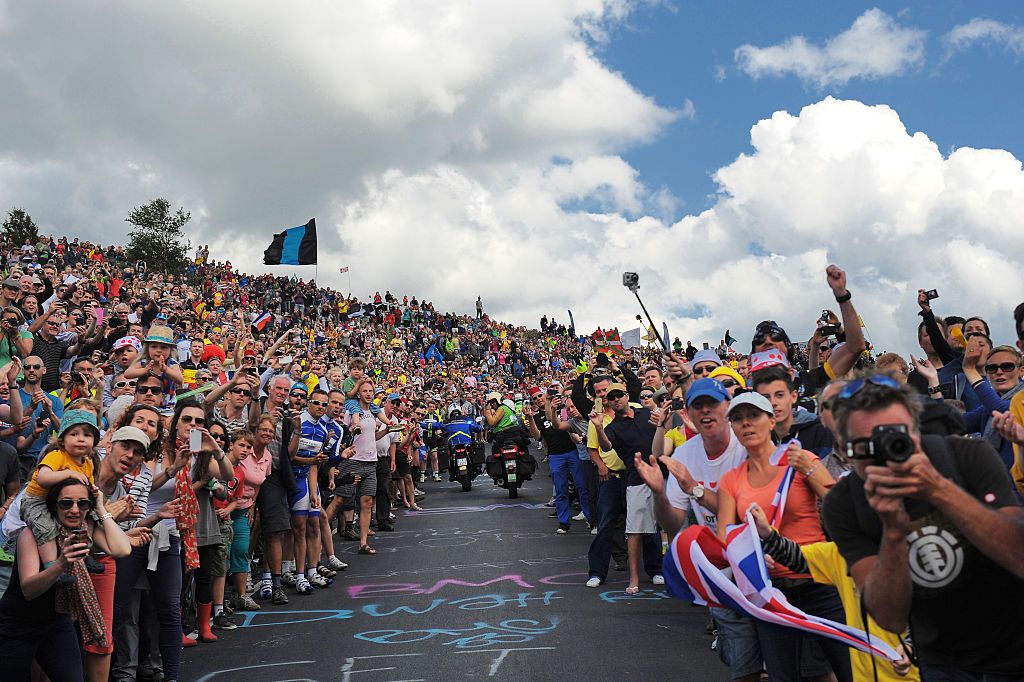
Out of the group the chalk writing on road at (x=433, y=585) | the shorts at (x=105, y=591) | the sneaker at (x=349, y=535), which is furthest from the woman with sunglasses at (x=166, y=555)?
the sneaker at (x=349, y=535)

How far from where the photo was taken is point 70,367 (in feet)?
32.0

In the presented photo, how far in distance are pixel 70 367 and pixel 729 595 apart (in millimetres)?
8421

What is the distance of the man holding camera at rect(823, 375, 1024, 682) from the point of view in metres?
2.12

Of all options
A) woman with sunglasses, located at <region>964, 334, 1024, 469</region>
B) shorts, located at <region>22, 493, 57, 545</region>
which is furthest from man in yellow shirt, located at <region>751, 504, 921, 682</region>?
shorts, located at <region>22, 493, 57, 545</region>

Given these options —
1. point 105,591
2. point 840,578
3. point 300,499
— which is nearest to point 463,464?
point 300,499

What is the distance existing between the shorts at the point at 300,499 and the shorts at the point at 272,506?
26 cm

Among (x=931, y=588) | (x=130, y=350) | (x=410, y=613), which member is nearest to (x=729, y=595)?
(x=931, y=588)

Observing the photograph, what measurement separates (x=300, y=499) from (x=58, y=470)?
15.2 feet

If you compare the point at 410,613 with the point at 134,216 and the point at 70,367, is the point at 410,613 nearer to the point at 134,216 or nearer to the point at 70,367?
the point at 70,367

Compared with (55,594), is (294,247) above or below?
above

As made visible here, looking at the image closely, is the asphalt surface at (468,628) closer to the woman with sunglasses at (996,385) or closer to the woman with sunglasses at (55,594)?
the woman with sunglasses at (55,594)

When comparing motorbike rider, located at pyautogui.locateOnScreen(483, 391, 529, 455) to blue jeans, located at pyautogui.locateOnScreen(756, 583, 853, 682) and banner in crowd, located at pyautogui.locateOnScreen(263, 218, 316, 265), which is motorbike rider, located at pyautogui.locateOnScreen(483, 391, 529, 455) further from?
blue jeans, located at pyautogui.locateOnScreen(756, 583, 853, 682)

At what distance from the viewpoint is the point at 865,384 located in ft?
7.72

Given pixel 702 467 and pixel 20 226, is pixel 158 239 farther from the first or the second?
pixel 702 467
